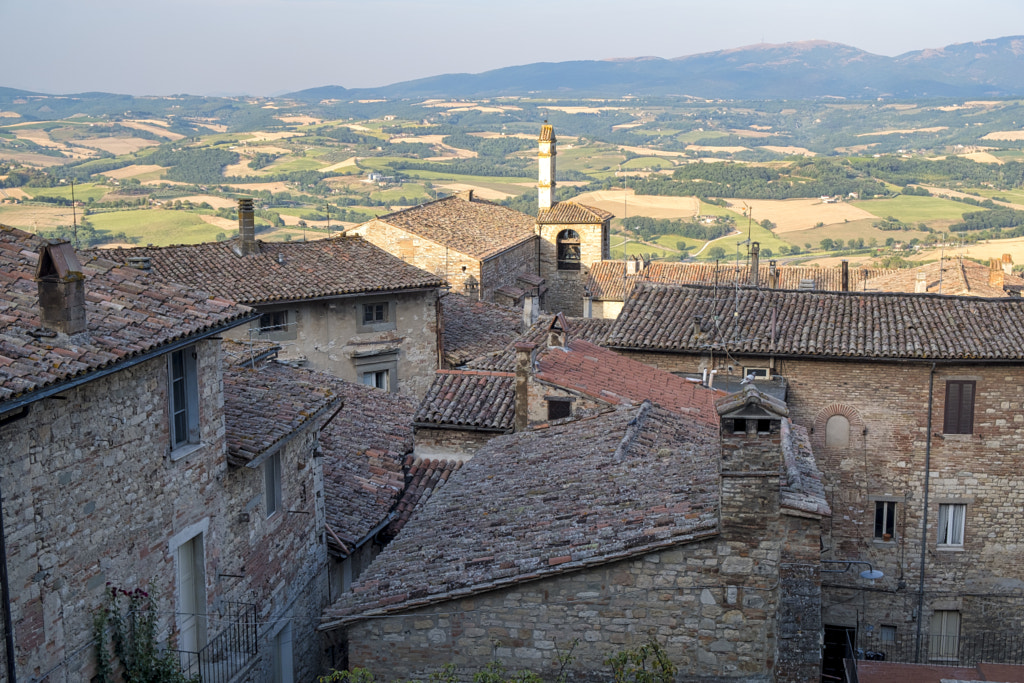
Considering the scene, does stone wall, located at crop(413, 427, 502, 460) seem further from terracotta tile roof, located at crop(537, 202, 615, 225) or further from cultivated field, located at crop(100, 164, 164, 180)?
cultivated field, located at crop(100, 164, 164, 180)

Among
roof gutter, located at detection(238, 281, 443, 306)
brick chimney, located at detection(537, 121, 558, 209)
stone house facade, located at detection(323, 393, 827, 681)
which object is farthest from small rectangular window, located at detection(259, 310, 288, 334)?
brick chimney, located at detection(537, 121, 558, 209)

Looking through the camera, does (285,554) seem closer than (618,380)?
Yes

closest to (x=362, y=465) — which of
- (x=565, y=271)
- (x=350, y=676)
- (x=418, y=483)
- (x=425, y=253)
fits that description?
(x=418, y=483)

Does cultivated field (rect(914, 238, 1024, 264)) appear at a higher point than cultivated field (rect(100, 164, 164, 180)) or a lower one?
lower

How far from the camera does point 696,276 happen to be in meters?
50.5

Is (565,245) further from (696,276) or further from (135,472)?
(135,472)

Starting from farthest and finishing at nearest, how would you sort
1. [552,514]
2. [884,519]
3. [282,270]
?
[282,270]
[884,519]
[552,514]

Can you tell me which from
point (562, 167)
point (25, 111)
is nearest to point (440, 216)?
point (562, 167)

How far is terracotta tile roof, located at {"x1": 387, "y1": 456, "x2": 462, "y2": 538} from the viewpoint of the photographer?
1638 cm

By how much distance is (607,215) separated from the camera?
53812mm

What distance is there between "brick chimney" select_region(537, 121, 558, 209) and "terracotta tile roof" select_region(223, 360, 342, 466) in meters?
40.0

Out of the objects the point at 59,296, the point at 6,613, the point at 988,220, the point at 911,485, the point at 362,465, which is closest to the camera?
the point at 6,613

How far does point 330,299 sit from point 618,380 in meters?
12.0

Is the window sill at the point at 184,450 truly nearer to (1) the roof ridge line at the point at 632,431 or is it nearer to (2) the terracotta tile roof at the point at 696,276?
(1) the roof ridge line at the point at 632,431
